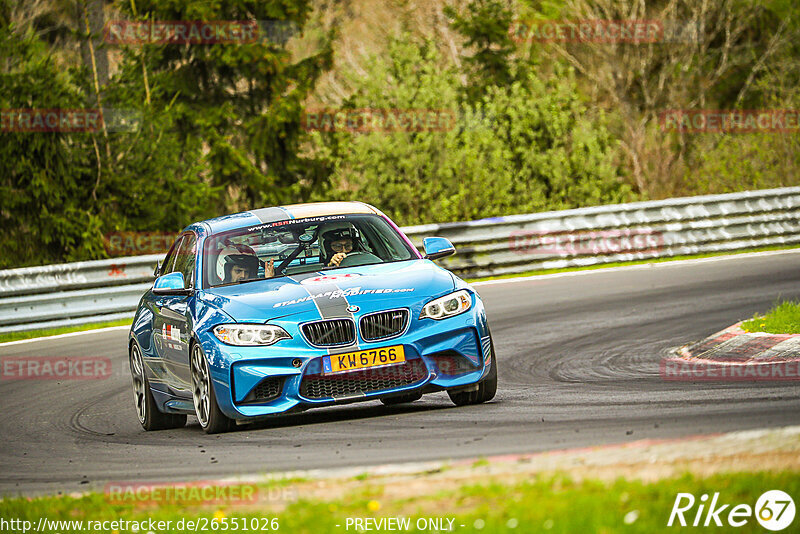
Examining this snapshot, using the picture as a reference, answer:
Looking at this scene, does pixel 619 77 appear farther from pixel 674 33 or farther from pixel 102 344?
pixel 102 344

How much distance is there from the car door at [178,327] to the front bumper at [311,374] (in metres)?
0.71

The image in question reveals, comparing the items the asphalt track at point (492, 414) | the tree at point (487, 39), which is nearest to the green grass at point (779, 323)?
the asphalt track at point (492, 414)

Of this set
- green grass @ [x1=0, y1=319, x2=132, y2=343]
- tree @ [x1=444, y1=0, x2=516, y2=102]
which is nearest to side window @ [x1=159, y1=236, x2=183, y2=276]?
green grass @ [x1=0, y1=319, x2=132, y2=343]

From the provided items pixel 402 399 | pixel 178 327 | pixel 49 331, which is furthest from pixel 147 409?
pixel 49 331

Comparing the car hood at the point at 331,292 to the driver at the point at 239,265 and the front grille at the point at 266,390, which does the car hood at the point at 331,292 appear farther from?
Result: the front grille at the point at 266,390

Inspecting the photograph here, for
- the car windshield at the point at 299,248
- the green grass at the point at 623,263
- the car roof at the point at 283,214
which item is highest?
the car roof at the point at 283,214

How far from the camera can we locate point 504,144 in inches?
1049

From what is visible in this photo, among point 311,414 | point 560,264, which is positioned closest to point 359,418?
point 311,414

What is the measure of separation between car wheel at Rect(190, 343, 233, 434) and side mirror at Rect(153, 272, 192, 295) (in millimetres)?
674

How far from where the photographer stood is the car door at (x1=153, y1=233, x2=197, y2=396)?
9.12 meters

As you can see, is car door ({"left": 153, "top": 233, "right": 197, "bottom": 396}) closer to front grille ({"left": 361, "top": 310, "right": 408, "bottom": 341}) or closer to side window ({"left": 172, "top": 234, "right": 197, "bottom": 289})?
side window ({"left": 172, "top": 234, "right": 197, "bottom": 289})

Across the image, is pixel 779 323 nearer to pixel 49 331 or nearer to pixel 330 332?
pixel 330 332

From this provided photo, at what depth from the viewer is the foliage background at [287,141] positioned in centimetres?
2233

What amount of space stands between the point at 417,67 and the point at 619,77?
16.2 metres
